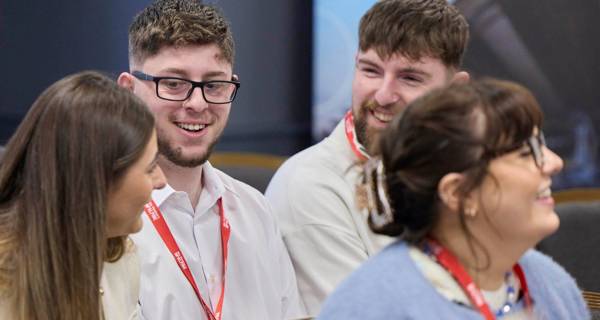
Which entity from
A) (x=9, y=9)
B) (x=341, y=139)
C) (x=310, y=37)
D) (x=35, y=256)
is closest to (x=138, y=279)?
(x=35, y=256)

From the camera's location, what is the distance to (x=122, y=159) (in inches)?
73.5

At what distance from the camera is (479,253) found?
1680 millimetres

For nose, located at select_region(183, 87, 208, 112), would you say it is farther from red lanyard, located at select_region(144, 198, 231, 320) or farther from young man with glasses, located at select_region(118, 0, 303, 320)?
red lanyard, located at select_region(144, 198, 231, 320)

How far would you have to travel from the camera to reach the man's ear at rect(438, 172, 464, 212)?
163cm

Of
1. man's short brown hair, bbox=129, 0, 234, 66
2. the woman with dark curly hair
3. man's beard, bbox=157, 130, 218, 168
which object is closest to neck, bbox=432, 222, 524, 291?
the woman with dark curly hair

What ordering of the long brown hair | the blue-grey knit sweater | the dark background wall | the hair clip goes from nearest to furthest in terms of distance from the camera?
the blue-grey knit sweater
the hair clip
the long brown hair
the dark background wall

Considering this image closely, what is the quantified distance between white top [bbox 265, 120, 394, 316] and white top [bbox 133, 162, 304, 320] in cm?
5

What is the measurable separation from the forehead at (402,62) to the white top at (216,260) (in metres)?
0.45

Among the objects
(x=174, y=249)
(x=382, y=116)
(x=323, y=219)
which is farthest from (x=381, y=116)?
(x=174, y=249)

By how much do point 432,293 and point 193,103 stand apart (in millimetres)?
1061

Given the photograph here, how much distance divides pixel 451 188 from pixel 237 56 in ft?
10.6

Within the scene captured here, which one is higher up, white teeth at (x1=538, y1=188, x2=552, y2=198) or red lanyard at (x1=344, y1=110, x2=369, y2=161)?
white teeth at (x1=538, y1=188, x2=552, y2=198)

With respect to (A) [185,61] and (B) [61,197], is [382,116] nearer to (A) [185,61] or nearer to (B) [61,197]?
(A) [185,61]

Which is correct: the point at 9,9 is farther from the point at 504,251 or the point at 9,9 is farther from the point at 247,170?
the point at 504,251
